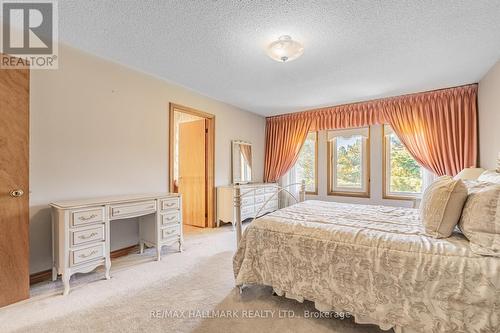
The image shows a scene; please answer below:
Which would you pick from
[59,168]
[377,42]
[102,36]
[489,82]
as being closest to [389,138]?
[489,82]

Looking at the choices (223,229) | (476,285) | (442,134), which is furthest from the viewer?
(223,229)

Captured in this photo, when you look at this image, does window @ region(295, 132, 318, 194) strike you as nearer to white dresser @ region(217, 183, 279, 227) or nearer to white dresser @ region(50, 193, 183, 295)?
white dresser @ region(217, 183, 279, 227)

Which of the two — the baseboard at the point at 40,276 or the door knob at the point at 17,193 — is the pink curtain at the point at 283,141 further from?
the door knob at the point at 17,193

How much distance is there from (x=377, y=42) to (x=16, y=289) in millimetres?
4095

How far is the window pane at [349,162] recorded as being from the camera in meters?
4.74

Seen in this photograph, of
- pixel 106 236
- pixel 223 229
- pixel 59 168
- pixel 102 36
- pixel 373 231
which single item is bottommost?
pixel 223 229

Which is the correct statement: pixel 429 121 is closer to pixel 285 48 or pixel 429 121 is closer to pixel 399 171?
pixel 399 171

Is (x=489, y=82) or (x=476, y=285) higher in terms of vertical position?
(x=489, y=82)

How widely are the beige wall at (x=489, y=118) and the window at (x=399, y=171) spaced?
91cm

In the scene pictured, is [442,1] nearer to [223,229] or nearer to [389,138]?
[389,138]

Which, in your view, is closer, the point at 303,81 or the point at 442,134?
the point at 303,81

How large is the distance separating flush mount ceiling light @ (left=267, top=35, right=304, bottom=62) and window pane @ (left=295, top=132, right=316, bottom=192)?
3074 millimetres

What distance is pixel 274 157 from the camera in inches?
219

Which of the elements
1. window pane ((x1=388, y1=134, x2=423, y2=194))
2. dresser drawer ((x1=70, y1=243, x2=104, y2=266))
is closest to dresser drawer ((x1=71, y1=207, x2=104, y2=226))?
dresser drawer ((x1=70, y1=243, x2=104, y2=266))
